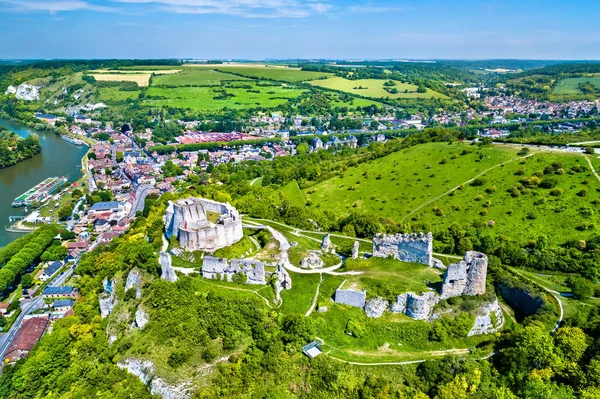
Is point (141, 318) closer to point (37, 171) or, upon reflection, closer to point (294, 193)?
point (294, 193)

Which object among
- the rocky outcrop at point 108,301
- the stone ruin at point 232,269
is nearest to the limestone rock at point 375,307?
the stone ruin at point 232,269

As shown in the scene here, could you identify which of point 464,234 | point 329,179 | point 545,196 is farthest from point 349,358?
point 329,179

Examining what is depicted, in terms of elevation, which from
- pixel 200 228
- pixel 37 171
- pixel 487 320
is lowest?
pixel 37 171

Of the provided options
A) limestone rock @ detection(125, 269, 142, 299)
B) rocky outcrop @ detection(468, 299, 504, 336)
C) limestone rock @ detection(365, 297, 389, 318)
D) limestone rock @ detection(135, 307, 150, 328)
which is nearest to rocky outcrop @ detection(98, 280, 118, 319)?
limestone rock @ detection(125, 269, 142, 299)

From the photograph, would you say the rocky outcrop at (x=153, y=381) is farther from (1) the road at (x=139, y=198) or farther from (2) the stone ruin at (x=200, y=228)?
(1) the road at (x=139, y=198)

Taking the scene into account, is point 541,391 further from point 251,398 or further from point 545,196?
point 545,196

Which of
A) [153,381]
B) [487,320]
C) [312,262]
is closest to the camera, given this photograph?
[153,381]

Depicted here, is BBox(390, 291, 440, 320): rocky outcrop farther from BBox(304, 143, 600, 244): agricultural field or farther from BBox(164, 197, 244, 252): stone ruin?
BBox(304, 143, 600, 244): agricultural field

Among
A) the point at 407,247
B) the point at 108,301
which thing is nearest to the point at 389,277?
the point at 407,247
